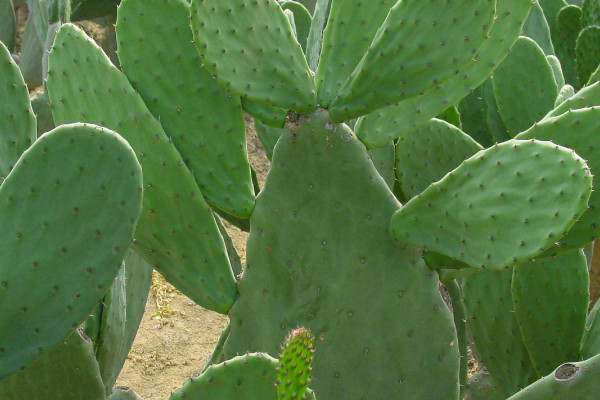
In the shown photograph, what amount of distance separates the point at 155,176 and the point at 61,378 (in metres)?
0.42

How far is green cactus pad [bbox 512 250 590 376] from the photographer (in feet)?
6.33

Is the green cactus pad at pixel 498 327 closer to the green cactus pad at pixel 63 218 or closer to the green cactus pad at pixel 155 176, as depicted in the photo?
the green cactus pad at pixel 155 176

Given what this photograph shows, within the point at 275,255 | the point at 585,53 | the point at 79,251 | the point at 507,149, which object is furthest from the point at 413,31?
the point at 585,53

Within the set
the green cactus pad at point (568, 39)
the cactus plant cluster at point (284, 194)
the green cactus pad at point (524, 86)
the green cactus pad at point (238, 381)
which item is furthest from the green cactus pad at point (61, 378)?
the green cactus pad at point (568, 39)

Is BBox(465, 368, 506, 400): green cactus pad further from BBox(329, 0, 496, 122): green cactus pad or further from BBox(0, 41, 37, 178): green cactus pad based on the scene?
BBox(0, 41, 37, 178): green cactus pad

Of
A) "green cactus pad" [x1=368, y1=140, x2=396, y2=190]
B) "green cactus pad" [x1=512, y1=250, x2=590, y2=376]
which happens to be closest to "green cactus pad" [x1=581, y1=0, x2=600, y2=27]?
"green cactus pad" [x1=368, y1=140, x2=396, y2=190]

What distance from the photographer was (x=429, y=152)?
2016mm

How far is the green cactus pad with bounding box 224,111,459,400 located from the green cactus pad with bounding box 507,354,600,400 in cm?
16

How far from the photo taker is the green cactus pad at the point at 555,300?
1.93 m

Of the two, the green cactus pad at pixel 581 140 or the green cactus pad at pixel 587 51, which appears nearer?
the green cactus pad at pixel 581 140

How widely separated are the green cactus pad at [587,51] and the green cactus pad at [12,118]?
6.53 feet

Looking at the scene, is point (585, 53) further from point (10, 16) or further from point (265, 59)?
point (10, 16)

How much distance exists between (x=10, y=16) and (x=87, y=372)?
102 inches

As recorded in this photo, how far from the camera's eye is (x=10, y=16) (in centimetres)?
A: 393
